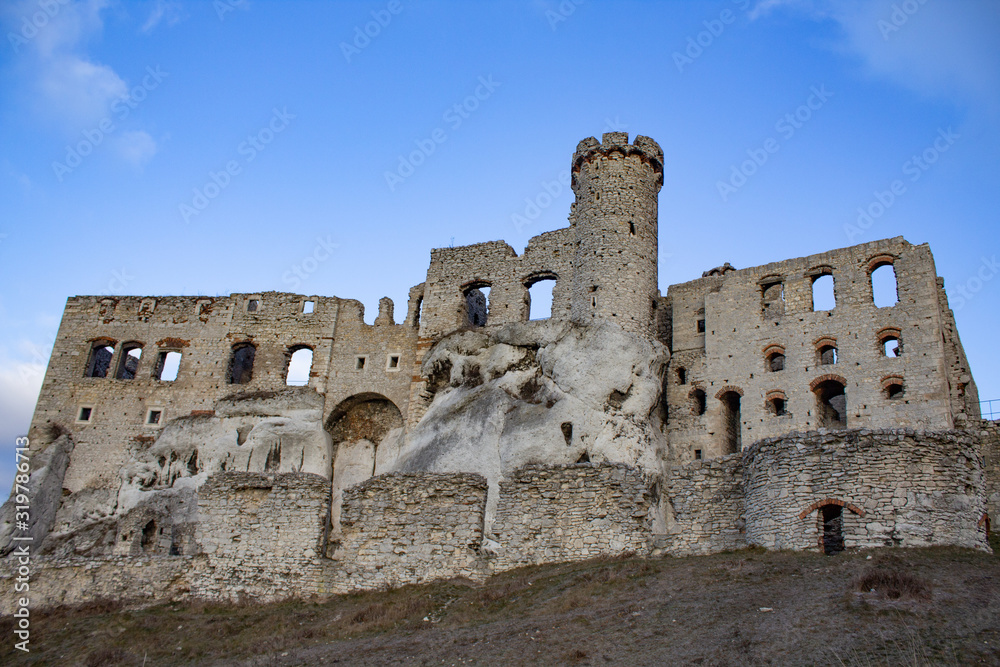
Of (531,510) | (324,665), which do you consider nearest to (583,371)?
(531,510)

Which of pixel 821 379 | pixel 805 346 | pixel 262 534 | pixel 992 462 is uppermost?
pixel 805 346

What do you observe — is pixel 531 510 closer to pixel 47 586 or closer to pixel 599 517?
pixel 599 517

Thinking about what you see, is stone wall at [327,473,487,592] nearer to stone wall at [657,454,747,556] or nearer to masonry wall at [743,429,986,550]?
stone wall at [657,454,747,556]

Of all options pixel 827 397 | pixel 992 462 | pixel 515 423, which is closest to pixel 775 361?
pixel 827 397

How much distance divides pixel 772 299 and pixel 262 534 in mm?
23250

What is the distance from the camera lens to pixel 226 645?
18.2 metres

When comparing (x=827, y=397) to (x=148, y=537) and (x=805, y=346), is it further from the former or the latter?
(x=148, y=537)

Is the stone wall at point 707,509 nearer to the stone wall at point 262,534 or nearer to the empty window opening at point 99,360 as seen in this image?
the stone wall at point 262,534

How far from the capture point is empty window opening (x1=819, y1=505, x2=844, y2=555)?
16859mm

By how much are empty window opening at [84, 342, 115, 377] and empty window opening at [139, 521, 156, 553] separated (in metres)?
11.0

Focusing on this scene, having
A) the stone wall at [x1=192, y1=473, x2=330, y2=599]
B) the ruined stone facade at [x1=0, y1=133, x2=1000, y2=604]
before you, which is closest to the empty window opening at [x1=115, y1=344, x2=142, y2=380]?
the ruined stone facade at [x1=0, y1=133, x2=1000, y2=604]

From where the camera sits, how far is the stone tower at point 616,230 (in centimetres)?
3259

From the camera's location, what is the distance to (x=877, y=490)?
1672cm

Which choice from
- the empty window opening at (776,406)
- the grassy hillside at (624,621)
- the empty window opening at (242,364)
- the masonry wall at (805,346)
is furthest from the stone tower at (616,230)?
the empty window opening at (242,364)
